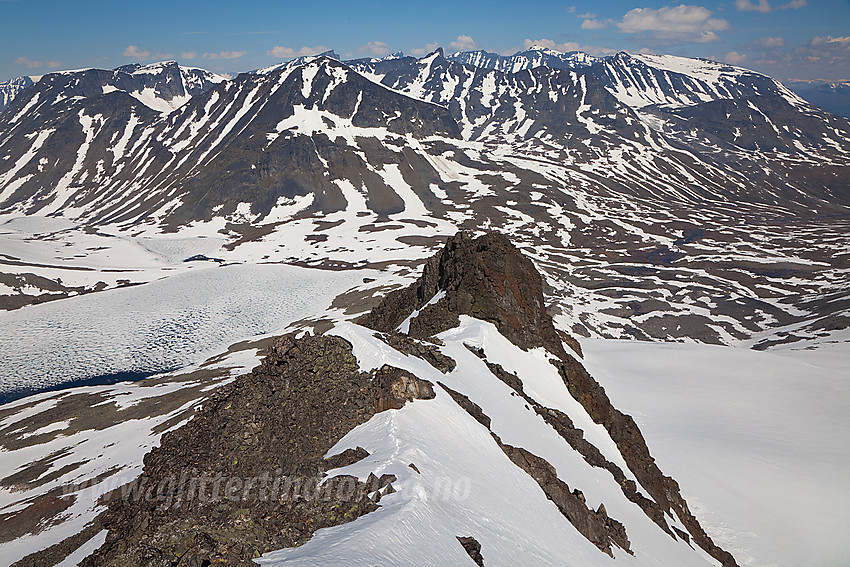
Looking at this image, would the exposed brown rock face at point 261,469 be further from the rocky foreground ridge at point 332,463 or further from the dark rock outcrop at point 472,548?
the dark rock outcrop at point 472,548

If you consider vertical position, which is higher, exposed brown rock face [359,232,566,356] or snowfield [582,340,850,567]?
exposed brown rock face [359,232,566,356]

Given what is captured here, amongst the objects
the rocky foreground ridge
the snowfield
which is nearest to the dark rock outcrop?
the rocky foreground ridge

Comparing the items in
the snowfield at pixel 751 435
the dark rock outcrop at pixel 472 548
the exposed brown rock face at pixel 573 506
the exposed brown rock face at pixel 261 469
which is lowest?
the snowfield at pixel 751 435

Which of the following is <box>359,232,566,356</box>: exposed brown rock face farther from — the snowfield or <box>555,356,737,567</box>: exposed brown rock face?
the snowfield

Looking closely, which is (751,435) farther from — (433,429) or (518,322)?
(433,429)

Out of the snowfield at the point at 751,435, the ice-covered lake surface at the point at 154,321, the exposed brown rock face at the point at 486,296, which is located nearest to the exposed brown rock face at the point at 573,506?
the exposed brown rock face at the point at 486,296

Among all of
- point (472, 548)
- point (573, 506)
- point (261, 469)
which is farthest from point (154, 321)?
point (472, 548)

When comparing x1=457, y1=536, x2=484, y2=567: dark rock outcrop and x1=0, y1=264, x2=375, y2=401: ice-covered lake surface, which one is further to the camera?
x1=0, y1=264, x2=375, y2=401: ice-covered lake surface
